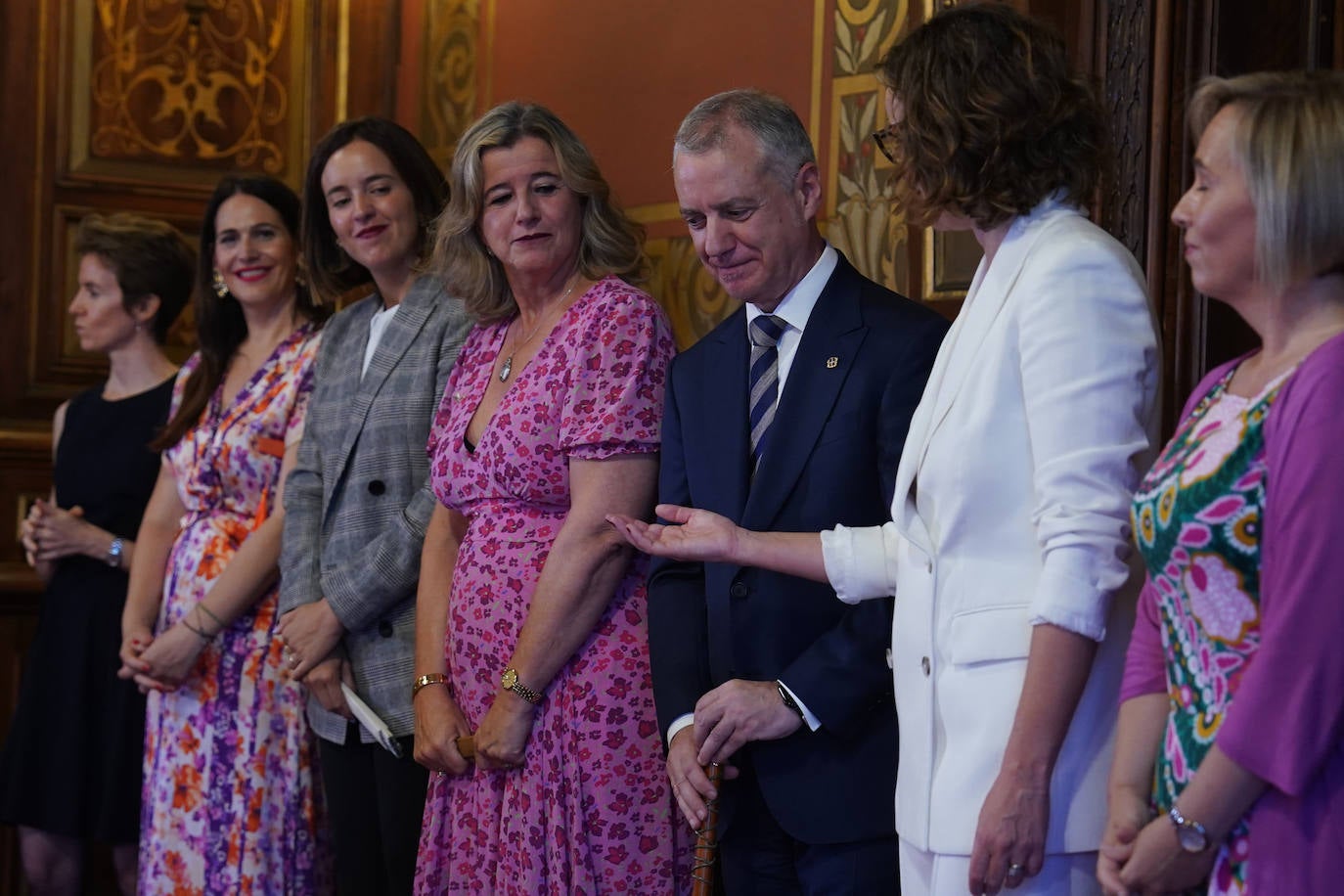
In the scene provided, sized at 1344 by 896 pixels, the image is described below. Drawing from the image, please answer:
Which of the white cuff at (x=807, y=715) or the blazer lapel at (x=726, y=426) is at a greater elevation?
the blazer lapel at (x=726, y=426)

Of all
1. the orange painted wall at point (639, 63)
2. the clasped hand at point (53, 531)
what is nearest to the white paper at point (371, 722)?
the clasped hand at point (53, 531)

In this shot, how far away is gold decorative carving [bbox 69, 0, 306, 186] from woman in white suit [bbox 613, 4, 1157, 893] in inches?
139

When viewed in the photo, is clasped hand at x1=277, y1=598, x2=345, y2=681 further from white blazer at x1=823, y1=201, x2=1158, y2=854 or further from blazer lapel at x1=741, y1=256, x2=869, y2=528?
white blazer at x1=823, y1=201, x2=1158, y2=854

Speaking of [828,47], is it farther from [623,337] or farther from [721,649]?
[721,649]

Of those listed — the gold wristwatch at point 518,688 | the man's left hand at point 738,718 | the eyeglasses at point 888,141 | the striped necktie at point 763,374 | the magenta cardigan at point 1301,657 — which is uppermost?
the eyeglasses at point 888,141

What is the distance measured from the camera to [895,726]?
87.5 inches

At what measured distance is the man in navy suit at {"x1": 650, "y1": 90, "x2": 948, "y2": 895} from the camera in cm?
219

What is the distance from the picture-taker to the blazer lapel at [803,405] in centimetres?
228

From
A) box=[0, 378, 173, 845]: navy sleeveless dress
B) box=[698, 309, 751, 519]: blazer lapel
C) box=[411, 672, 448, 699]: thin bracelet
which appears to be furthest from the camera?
box=[0, 378, 173, 845]: navy sleeveless dress

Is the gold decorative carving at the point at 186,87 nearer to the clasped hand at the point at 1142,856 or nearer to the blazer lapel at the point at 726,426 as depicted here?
the blazer lapel at the point at 726,426

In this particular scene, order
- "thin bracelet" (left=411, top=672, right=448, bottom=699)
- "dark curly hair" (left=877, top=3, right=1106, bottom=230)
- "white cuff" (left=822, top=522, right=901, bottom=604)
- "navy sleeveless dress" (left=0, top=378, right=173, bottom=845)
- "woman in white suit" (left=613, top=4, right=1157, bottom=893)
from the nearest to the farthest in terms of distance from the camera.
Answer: "woman in white suit" (left=613, top=4, right=1157, bottom=893) → "dark curly hair" (left=877, top=3, right=1106, bottom=230) → "white cuff" (left=822, top=522, right=901, bottom=604) → "thin bracelet" (left=411, top=672, right=448, bottom=699) → "navy sleeveless dress" (left=0, top=378, right=173, bottom=845)

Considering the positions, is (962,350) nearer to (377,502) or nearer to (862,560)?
Answer: (862,560)

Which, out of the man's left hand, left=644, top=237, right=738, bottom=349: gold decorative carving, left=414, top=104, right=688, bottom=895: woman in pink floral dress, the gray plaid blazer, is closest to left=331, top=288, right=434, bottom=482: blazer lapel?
the gray plaid blazer

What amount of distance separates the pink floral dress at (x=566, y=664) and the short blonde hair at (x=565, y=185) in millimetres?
125
